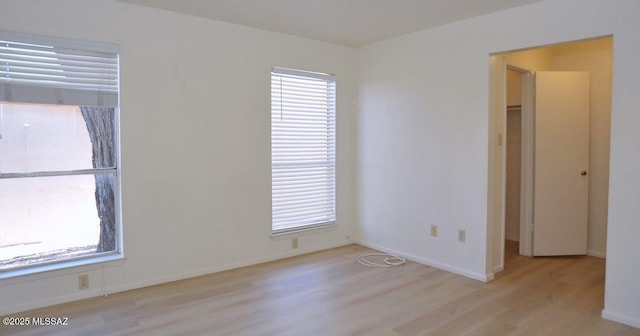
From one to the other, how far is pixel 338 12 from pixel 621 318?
3.25 metres

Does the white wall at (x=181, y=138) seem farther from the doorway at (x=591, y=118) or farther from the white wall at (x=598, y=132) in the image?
the white wall at (x=598, y=132)

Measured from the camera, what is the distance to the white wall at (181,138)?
3.21m

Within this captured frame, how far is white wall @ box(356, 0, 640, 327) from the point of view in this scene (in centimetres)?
287

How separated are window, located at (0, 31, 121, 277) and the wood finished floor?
0.52 meters

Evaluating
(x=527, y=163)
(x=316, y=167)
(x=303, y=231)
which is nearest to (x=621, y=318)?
(x=527, y=163)

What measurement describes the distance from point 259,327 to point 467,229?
2.23 meters

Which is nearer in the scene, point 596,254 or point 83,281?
point 83,281

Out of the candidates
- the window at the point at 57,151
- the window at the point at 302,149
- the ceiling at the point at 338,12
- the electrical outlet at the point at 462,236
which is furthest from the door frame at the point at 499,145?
the window at the point at 57,151

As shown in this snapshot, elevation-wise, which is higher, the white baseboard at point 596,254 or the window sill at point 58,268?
the window sill at point 58,268

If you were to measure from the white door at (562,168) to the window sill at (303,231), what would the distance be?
2337 mm

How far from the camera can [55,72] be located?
10.3 feet

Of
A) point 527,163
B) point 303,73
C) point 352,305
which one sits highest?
point 303,73

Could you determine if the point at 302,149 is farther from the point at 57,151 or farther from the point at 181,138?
the point at 57,151

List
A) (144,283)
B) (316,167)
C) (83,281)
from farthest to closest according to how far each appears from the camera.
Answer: (316,167), (144,283), (83,281)
